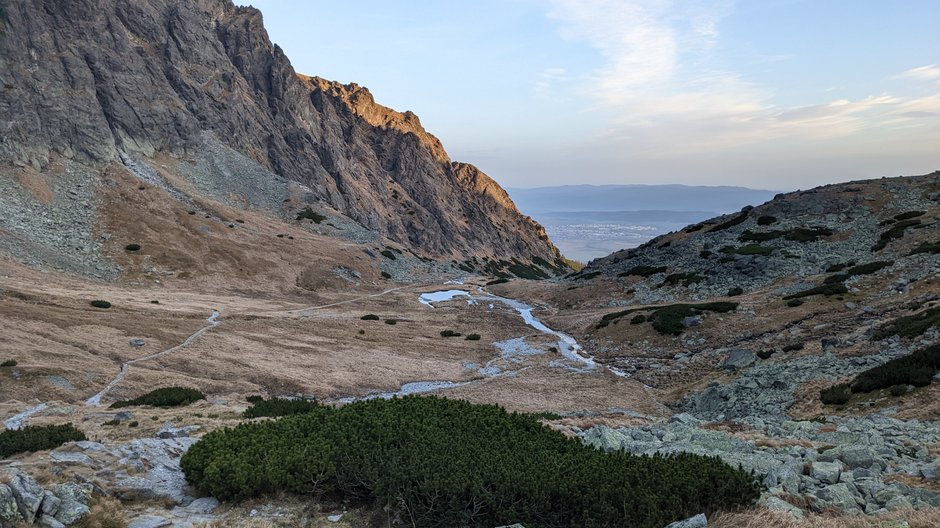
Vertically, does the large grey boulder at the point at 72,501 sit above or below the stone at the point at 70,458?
above

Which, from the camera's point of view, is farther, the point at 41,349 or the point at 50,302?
the point at 50,302

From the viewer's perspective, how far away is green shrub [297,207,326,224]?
4142 inches

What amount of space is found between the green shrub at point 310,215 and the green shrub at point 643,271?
63.7 metres

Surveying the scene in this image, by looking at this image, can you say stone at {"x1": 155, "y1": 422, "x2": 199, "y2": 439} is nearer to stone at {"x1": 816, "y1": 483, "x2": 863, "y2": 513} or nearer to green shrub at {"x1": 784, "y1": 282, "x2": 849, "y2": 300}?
stone at {"x1": 816, "y1": 483, "x2": 863, "y2": 513}

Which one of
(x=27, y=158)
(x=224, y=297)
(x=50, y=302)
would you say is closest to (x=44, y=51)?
(x=27, y=158)

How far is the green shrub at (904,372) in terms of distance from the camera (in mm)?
20859

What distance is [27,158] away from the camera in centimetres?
6969

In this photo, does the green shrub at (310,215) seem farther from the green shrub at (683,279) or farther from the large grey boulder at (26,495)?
the large grey boulder at (26,495)

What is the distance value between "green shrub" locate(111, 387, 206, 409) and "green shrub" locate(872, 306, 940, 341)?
35.0 metres

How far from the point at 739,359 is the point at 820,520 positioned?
27090mm

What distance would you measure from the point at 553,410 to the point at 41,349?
27.1 m

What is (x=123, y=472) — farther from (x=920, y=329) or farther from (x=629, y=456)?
(x=920, y=329)

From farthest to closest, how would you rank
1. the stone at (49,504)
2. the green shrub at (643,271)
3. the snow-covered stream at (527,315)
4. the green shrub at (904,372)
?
1. the green shrub at (643,271)
2. the snow-covered stream at (527,315)
3. the green shrub at (904,372)
4. the stone at (49,504)

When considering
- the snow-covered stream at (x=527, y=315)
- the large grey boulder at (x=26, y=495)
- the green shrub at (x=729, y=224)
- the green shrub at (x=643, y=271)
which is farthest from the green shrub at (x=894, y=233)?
the large grey boulder at (x=26, y=495)
